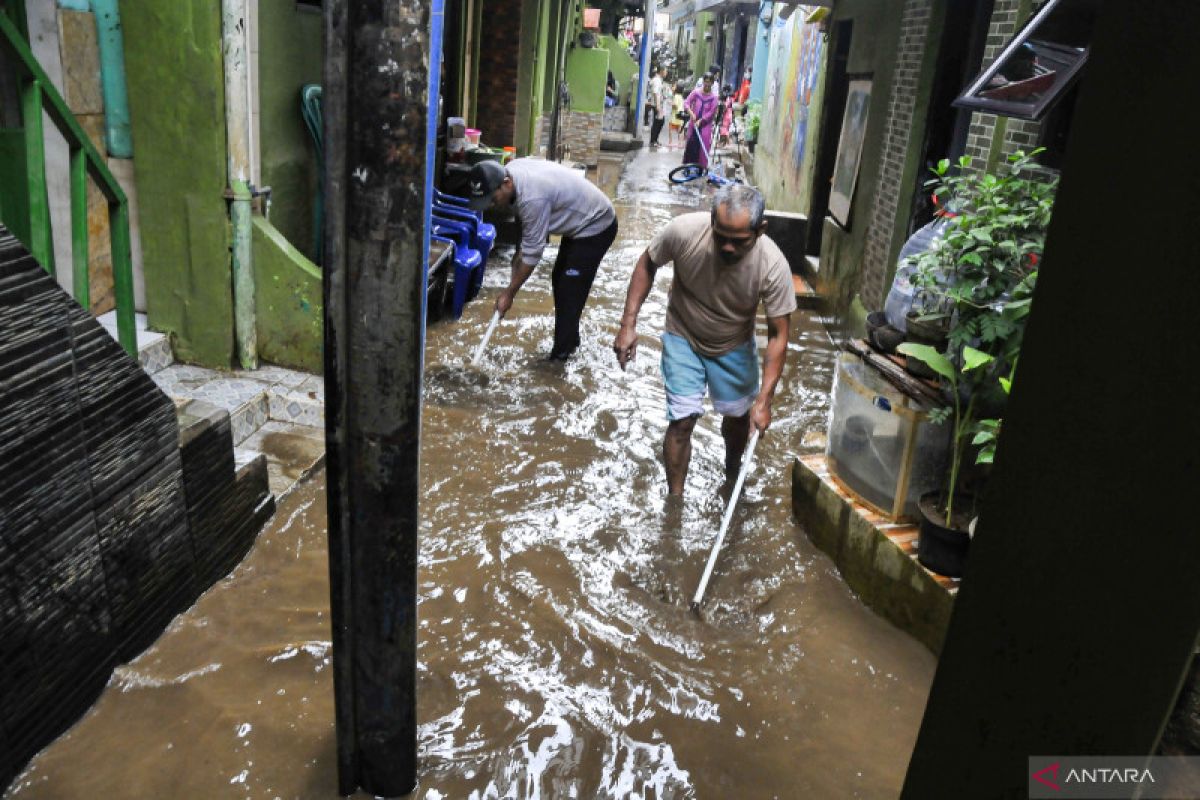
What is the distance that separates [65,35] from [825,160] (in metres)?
8.33

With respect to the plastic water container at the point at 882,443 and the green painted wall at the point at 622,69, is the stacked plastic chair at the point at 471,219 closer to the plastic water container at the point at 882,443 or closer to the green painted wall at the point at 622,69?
the plastic water container at the point at 882,443

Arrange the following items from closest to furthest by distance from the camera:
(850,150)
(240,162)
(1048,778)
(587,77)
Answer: (1048,778)
(240,162)
(850,150)
(587,77)

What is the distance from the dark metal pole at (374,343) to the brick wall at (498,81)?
11544mm

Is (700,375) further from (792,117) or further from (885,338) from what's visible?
(792,117)

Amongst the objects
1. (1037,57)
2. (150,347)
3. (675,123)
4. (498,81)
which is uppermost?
(1037,57)

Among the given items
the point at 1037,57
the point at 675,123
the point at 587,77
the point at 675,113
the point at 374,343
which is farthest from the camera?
the point at 675,123

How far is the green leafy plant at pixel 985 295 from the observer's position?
3.49 metres

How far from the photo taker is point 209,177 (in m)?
5.11

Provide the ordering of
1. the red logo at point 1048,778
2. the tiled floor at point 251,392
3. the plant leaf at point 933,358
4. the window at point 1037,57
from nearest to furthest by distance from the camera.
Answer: the red logo at point 1048,778, the plant leaf at point 933,358, the window at point 1037,57, the tiled floor at point 251,392

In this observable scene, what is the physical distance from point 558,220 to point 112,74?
3127 millimetres

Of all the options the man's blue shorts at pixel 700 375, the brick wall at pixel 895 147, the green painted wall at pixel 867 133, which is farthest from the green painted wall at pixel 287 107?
the green painted wall at pixel 867 133

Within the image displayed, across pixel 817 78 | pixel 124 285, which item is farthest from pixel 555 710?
pixel 817 78

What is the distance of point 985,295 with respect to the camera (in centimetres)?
360

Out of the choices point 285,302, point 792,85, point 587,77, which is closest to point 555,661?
point 285,302
